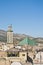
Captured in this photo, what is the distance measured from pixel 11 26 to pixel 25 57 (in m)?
8.63

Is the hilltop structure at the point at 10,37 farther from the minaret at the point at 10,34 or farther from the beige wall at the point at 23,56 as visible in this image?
the beige wall at the point at 23,56

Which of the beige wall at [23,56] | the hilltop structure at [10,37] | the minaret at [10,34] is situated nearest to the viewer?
the beige wall at [23,56]

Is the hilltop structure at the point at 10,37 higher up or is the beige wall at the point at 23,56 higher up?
the hilltop structure at the point at 10,37

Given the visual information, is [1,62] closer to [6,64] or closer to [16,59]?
[6,64]

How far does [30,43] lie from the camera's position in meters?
29.8

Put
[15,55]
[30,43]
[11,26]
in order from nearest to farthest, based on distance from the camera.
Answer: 1. [15,55]
2. [11,26]
3. [30,43]

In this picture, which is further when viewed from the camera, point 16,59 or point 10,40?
point 10,40

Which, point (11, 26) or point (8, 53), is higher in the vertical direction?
point (11, 26)

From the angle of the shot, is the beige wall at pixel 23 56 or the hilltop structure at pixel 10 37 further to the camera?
the hilltop structure at pixel 10 37

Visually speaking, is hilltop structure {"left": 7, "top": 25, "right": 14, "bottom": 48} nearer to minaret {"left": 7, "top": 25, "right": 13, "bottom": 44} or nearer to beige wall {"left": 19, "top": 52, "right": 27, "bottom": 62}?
minaret {"left": 7, "top": 25, "right": 13, "bottom": 44}

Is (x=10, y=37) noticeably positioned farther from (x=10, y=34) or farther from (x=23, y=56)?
(x=23, y=56)

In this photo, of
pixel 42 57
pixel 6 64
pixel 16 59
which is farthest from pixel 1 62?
pixel 42 57

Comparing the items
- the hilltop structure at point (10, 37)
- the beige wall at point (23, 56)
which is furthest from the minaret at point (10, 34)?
the beige wall at point (23, 56)

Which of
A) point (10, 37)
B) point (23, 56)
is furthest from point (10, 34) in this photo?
point (23, 56)
